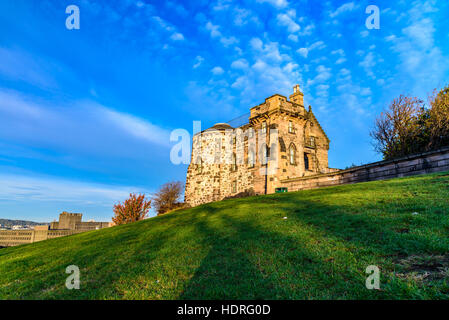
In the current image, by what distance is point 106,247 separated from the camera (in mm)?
9070

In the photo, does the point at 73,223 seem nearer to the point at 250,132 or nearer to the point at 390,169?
the point at 250,132

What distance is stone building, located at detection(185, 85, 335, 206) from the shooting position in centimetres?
2441

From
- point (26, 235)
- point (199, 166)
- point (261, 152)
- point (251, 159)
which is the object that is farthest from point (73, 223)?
point (261, 152)

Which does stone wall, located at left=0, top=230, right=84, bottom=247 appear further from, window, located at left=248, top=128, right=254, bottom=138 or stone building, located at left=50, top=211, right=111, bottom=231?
window, located at left=248, top=128, right=254, bottom=138

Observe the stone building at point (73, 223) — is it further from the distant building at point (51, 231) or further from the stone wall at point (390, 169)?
the stone wall at point (390, 169)

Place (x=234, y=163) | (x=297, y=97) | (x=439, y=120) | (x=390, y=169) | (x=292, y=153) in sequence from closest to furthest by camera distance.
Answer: (x=390, y=169)
(x=439, y=120)
(x=292, y=153)
(x=297, y=97)
(x=234, y=163)

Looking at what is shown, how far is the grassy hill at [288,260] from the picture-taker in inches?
146

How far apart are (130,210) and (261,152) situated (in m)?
18.7

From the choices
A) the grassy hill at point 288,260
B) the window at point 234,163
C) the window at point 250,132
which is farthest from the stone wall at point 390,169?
the window at point 234,163

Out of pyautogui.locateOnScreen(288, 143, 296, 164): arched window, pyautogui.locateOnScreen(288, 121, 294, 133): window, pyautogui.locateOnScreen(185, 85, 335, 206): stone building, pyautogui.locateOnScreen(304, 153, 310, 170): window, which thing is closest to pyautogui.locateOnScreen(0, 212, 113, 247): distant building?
pyautogui.locateOnScreen(185, 85, 335, 206): stone building

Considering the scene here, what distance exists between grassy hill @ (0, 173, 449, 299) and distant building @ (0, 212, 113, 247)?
2336 centimetres

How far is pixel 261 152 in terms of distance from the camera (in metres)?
25.6
